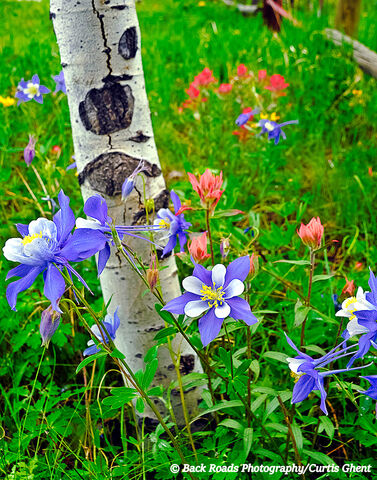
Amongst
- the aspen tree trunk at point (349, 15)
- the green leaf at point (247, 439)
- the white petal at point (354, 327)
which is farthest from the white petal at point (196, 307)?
the aspen tree trunk at point (349, 15)

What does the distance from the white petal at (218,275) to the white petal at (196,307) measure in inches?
1.9

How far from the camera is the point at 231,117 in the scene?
3004 millimetres

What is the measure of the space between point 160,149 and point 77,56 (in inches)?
61.4

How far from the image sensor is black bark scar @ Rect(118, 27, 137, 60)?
1.17m

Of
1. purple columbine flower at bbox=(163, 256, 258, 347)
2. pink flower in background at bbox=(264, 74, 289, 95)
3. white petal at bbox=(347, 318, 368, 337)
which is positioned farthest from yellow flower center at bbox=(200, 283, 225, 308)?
pink flower in background at bbox=(264, 74, 289, 95)

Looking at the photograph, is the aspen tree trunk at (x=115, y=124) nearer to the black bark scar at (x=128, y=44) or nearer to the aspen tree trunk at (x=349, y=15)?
the black bark scar at (x=128, y=44)

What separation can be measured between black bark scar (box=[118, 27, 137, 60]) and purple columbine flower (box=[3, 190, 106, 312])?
0.53 meters

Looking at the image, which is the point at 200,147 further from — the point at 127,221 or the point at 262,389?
the point at 262,389

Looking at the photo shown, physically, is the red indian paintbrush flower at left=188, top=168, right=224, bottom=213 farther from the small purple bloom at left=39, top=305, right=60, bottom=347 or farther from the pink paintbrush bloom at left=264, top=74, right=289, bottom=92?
the pink paintbrush bloom at left=264, top=74, right=289, bottom=92

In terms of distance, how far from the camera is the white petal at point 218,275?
0.89m

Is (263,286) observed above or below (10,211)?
below

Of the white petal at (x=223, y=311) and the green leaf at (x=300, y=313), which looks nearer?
the white petal at (x=223, y=311)

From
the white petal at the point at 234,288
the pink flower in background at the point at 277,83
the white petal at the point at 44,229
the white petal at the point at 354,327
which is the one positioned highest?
the pink flower in background at the point at 277,83

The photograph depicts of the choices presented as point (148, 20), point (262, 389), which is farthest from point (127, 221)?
point (148, 20)
